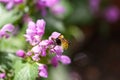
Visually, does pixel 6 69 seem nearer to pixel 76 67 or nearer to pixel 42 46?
pixel 42 46

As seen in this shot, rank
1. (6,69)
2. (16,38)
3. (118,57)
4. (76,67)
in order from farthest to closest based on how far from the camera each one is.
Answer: (118,57) < (76,67) < (16,38) < (6,69)

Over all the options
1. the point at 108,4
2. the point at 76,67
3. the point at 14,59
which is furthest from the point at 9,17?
the point at 108,4

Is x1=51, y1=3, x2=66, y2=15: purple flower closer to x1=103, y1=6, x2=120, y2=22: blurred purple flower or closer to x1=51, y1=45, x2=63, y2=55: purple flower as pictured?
x1=103, y1=6, x2=120, y2=22: blurred purple flower

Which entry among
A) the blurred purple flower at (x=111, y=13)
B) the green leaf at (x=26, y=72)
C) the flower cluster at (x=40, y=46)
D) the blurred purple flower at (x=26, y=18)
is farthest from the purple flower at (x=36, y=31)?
the blurred purple flower at (x=111, y=13)

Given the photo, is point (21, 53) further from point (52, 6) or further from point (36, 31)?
point (52, 6)

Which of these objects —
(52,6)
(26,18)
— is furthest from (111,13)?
(26,18)

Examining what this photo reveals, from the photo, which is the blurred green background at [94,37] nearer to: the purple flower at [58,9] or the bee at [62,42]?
the purple flower at [58,9]
